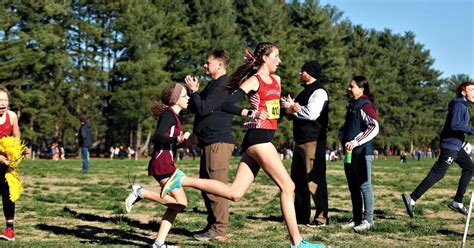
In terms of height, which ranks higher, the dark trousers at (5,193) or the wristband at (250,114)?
the wristband at (250,114)

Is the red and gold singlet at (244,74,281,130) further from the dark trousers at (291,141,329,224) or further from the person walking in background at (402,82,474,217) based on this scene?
the person walking in background at (402,82,474,217)

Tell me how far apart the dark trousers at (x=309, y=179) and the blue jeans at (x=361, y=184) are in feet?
1.34

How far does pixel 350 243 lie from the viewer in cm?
745

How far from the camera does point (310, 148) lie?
9141mm

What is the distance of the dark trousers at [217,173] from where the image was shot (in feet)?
26.2

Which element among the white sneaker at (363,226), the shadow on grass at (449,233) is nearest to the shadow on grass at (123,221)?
the white sneaker at (363,226)

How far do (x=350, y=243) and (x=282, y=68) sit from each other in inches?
2446

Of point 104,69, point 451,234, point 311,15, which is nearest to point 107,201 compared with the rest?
point 451,234

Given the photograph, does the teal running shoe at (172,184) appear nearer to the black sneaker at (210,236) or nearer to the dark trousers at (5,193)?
the black sneaker at (210,236)

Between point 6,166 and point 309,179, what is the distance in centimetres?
403

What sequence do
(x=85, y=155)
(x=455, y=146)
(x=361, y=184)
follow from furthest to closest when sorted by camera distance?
(x=85, y=155)
(x=455, y=146)
(x=361, y=184)

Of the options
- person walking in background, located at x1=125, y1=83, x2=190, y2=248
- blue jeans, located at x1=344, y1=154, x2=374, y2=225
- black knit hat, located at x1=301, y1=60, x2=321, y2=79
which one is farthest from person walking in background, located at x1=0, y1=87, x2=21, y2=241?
blue jeans, located at x1=344, y1=154, x2=374, y2=225


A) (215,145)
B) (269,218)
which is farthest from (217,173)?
(269,218)

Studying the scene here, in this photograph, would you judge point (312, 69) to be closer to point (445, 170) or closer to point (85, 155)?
point (445, 170)
